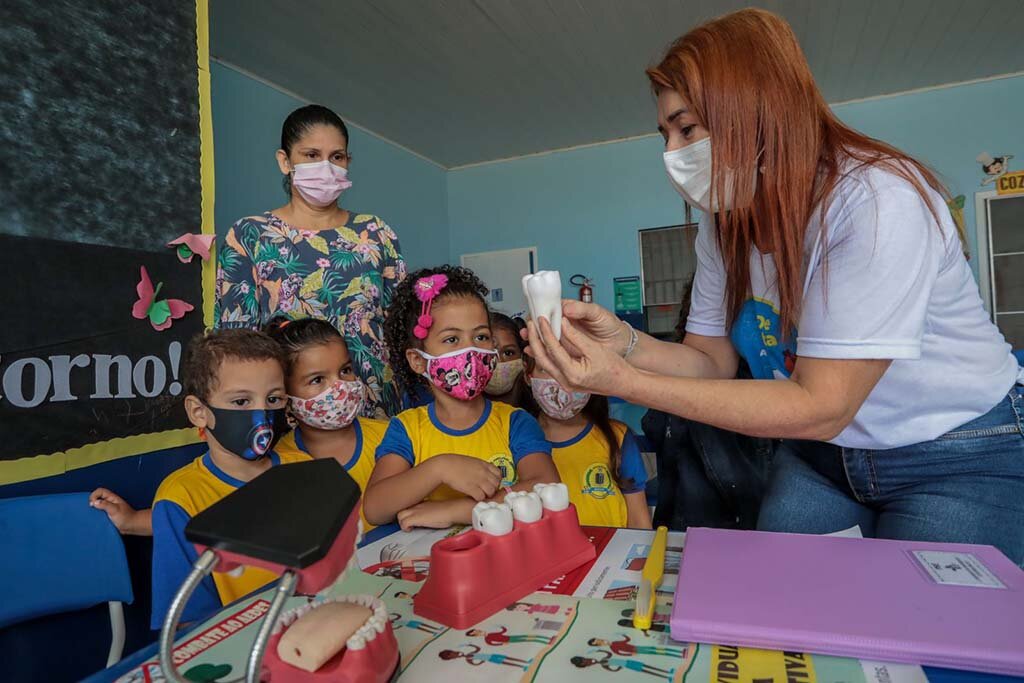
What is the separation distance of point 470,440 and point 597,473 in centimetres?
47

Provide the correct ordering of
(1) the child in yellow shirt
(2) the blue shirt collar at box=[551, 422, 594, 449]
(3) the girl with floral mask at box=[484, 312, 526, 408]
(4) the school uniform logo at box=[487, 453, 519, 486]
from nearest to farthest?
(1) the child in yellow shirt < (4) the school uniform logo at box=[487, 453, 519, 486] < (2) the blue shirt collar at box=[551, 422, 594, 449] < (3) the girl with floral mask at box=[484, 312, 526, 408]

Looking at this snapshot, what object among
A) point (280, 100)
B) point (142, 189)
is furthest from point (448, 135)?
point (142, 189)

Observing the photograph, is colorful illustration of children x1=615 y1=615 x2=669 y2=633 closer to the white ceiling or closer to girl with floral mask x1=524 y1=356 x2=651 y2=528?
girl with floral mask x1=524 y1=356 x2=651 y2=528

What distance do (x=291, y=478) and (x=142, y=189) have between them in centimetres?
165

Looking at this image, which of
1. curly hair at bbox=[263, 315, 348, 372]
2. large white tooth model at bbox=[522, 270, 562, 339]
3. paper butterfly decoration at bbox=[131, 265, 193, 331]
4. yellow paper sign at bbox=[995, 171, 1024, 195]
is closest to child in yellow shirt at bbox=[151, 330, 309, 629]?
curly hair at bbox=[263, 315, 348, 372]

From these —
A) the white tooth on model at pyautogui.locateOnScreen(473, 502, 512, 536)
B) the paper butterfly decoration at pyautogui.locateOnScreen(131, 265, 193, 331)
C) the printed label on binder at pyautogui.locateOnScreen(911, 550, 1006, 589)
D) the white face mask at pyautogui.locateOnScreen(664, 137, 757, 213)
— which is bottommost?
the printed label on binder at pyautogui.locateOnScreen(911, 550, 1006, 589)

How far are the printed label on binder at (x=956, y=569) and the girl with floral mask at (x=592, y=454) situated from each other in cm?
109

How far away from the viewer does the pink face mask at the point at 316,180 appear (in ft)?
7.47

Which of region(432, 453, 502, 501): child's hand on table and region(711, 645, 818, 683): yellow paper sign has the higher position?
region(432, 453, 502, 501): child's hand on table

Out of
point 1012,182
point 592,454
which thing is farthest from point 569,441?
point 1012,182

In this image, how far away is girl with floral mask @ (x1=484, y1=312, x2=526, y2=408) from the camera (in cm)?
210

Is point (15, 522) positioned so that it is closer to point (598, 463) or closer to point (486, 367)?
point (486, 367)

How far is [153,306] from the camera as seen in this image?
1788 mm

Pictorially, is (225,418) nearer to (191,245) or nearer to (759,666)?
(191,245)
